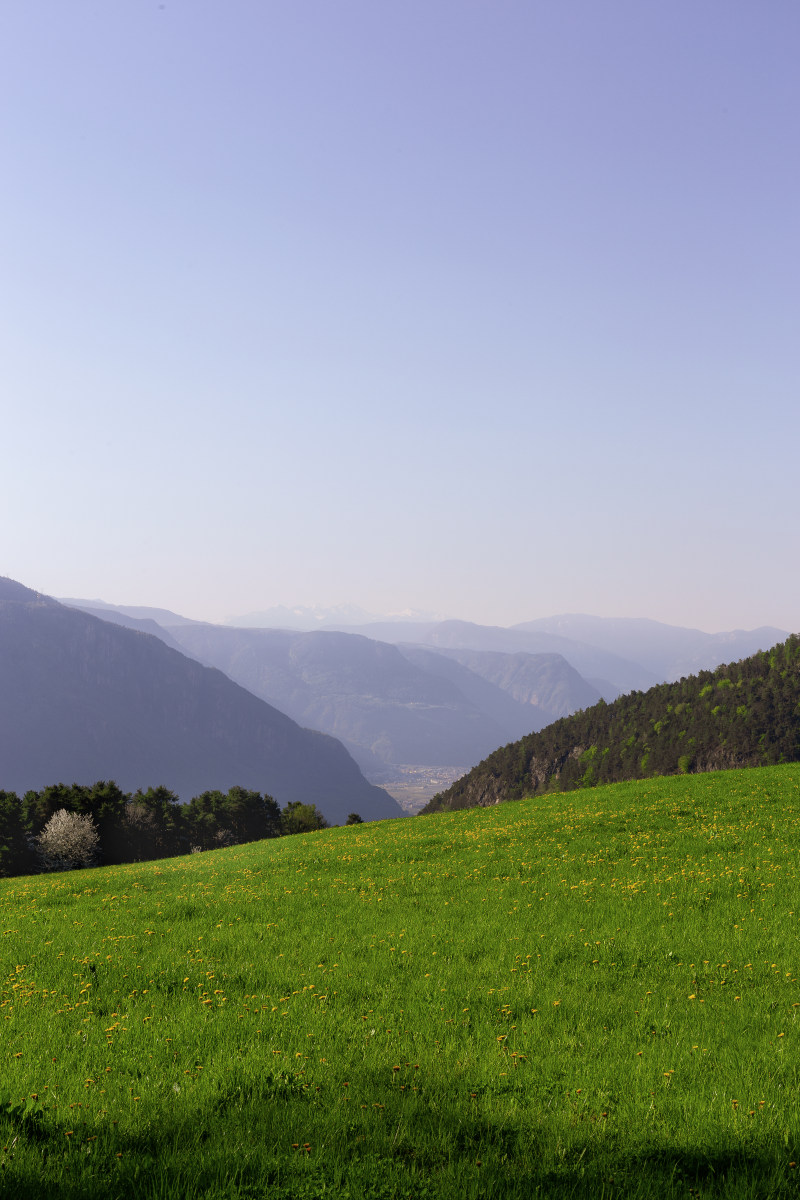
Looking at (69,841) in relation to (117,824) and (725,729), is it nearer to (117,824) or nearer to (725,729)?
(117,824)

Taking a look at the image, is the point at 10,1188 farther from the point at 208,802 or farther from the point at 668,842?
the point at 208,802

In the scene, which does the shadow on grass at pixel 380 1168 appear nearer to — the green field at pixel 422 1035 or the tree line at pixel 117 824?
the green field at pixel 422 1035

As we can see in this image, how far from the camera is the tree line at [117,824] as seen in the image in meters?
75.1

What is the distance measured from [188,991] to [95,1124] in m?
5.78

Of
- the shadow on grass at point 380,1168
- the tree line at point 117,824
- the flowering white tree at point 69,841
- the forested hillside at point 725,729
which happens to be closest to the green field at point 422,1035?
the shadow on grass at point 380,1168

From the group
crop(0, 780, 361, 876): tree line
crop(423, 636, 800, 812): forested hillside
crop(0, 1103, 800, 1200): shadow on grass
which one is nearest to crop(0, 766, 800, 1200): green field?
crop(0, 1103, 800, 1200): shadow on grass

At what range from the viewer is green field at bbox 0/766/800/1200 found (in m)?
6.55

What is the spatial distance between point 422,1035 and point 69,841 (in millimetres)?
75234

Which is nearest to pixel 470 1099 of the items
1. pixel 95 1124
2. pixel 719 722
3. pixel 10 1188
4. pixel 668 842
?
pixel 95 1124

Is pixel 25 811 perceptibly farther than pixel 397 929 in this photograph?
Yes

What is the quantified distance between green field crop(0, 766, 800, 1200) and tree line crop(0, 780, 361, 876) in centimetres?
5946

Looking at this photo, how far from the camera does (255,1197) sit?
19.6 feet

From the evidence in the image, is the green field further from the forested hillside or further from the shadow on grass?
the forested hillside

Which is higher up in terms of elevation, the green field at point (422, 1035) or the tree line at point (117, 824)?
the green field at point (422, 1035)
